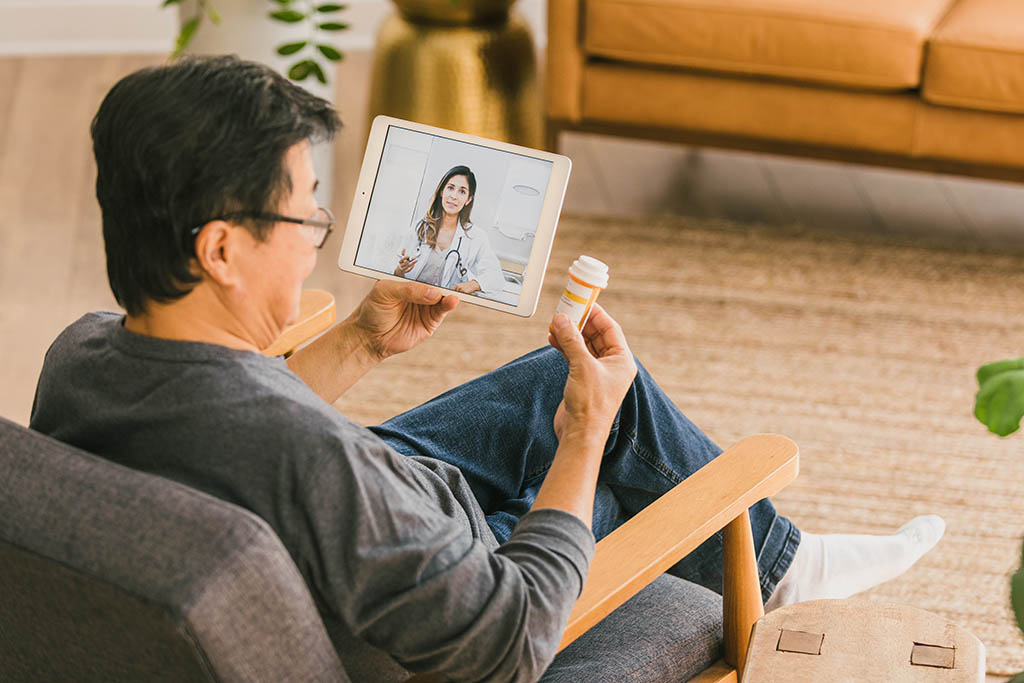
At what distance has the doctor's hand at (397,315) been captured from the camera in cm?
138

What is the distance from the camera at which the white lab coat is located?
1.38m

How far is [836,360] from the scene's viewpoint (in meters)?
2.56

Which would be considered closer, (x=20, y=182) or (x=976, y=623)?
Answer: (x=976, y=623)

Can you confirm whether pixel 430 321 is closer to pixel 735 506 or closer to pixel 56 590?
pixel 735 506

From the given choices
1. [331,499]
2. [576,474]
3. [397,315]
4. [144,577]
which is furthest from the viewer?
[397,315]

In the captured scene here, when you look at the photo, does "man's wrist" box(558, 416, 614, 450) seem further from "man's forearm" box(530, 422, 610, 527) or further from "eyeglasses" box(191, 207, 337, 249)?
"eyeglasses" box(191, 207, 337, 249)

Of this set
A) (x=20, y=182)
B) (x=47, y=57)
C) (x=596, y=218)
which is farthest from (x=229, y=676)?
(x=47, y=57)

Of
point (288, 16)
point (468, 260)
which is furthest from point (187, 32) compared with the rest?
point (468, 260)

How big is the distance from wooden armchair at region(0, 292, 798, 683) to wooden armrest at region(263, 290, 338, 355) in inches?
22.6

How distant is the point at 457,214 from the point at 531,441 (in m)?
0.29

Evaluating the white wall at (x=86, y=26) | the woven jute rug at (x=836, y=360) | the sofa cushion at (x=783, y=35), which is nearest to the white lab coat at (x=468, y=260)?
the woven jute rug at (x=836, y=360)

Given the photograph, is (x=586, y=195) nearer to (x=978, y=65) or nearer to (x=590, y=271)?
A: (x=978, y=65)

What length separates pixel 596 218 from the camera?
3092 mm

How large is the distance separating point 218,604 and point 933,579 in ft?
4.74
